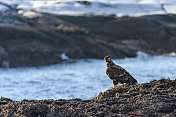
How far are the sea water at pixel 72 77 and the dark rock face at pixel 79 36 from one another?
1429 mm

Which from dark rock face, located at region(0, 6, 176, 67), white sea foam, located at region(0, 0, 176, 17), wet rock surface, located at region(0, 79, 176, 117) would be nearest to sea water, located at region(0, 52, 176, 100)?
dark rock face, located at region(0, 6, 176, 67)

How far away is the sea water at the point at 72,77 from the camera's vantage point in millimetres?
15579

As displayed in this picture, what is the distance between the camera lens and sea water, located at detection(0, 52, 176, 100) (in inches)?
613

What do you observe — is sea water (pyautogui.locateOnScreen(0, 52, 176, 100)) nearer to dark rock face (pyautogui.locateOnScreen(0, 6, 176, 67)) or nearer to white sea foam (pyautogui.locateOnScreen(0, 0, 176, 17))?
dark rock face (pyautogui.locateOnScreen(0, 6, 176, 67))

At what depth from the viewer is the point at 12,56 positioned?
25.8 meters

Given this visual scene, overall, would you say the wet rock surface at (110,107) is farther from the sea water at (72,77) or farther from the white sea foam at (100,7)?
the white sea foam at (100,7)

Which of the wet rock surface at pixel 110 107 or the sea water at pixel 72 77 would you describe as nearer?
the wet rock surface at pixel 110 107

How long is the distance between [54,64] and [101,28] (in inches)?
373

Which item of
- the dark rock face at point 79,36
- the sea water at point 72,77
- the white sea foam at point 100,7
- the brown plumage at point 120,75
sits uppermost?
the white sea foam at point 100,7

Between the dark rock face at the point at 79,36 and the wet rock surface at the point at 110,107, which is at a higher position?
the dark rock face at the point at 79,36

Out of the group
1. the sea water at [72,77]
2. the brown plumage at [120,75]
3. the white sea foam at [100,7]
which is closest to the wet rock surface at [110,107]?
the brown plumage at [120,75]

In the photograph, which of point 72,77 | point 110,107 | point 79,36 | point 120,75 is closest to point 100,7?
point 79,36

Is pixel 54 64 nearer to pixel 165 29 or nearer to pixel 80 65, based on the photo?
pixel 80 65

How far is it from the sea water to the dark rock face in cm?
143
